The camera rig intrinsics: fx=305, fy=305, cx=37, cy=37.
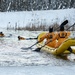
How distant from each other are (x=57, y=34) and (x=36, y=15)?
2877 cm

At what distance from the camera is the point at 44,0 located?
7056 cm

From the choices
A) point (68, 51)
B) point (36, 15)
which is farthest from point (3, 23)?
point (68, 51)

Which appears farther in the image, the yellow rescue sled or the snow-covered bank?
the snow-covered bank

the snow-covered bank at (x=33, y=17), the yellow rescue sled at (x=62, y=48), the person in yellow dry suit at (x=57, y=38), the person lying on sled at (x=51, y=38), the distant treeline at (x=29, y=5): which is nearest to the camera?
the yellow rescue sled at (x=62, y=48)

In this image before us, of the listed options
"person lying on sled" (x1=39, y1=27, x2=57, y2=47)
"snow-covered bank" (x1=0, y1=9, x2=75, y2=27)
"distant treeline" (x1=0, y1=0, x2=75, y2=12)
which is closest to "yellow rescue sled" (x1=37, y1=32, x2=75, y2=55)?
"person lying on sled" (x1=39, y1=27, x2=57, y2=47)

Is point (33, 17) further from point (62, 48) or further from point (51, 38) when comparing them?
point (62, 48)

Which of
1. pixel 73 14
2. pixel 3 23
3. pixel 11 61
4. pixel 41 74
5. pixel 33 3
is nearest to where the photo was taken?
pixel 41 74

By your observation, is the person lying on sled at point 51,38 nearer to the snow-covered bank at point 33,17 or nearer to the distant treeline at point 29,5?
the snow-covered bank at point 33,17

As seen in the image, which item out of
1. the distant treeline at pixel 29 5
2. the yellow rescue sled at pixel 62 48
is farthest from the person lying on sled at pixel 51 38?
the distant treeline at pixel 29 5

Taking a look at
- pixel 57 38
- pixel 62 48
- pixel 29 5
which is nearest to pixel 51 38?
pixel 57 38

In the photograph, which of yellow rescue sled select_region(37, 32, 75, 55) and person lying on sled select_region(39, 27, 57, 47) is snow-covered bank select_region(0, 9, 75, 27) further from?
yellow rescue sled select_region(37, 32, 75, 55)

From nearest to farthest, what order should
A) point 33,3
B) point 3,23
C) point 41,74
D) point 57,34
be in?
point 41,74
point 57,34
point 3,23
point 33,3

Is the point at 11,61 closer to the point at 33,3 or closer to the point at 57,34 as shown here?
the point at 57,34

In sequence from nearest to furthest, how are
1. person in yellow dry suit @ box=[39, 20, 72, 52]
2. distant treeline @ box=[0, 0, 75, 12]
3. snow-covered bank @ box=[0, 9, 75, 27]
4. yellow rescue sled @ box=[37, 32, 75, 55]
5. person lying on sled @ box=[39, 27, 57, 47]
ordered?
yellow rescue sled @ box=[37, 32, 75, 55] → person in yellow dry suit @ box=[39, 20, 72, 52] → person lying on sled @ box=[39, 27, 57, 47] → snow-covered bank @ box=[0, 9, 75, 27] → distant treeline @ box=[0, 0, 75, 12]
